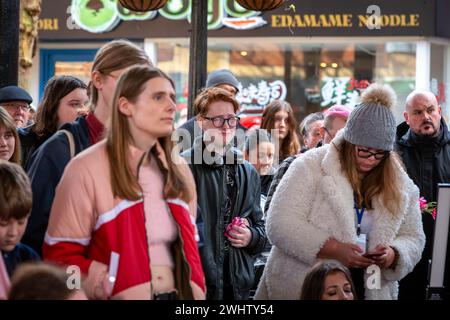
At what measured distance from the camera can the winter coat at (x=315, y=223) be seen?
516 cm

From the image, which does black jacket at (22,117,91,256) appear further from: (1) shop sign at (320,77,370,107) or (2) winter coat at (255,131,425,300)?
(1) shop sign at (320,77,370,107)

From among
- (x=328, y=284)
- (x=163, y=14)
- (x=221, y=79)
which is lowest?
(x=328, y=284)

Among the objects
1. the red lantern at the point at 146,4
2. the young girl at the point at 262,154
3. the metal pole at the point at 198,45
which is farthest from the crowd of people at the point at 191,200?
the red lantern at the point at 146,4

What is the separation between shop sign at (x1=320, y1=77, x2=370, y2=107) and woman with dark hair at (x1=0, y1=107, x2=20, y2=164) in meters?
9.04

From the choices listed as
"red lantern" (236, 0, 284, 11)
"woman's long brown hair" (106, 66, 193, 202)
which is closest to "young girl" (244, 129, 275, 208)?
"red lantern" (236, 0, 284, 11)

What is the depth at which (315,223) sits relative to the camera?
523 cm

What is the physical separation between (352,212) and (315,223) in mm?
210

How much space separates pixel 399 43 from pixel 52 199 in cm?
1041

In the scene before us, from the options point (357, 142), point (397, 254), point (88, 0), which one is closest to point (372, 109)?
point (357, 142)

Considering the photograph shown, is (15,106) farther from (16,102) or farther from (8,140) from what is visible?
(8,140)

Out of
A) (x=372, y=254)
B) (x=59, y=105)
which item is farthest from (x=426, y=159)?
(x=59, y=105)

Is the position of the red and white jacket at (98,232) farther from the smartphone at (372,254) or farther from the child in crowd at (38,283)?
the smartphone at (372,254)

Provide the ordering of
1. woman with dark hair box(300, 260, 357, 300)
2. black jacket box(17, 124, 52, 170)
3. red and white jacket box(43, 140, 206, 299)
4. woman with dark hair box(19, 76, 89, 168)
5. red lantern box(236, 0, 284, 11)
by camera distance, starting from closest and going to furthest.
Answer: red and white jacket box(43, 140, 206, 299) → woman with dark hair box(300, 260, 357, 300) → woman with dark hair box(19, 76, 89, 168) → black jacket box(17, 124, 52, 170) → red lantern box(236, 0, 284, 11)

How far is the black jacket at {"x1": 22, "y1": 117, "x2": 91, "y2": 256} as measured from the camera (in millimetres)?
4441
